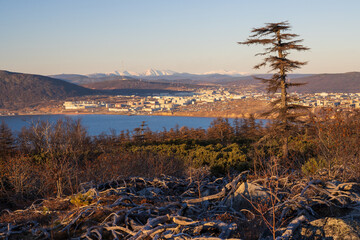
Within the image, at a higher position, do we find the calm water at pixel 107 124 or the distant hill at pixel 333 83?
the distant hill at pixel 333 83

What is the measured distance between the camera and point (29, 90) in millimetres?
121938

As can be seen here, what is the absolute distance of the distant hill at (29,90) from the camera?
358 feet

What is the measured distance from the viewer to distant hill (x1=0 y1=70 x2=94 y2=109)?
109 m

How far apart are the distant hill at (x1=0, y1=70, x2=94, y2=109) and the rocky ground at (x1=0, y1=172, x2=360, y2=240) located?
111297 millimetres

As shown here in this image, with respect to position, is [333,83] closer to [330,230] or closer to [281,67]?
[281,67]

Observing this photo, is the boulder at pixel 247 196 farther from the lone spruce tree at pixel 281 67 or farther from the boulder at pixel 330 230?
the lone spruce tree at pixel 281 67

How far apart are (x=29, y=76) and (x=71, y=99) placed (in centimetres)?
2849

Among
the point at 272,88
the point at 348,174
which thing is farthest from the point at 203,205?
the point at 272,88

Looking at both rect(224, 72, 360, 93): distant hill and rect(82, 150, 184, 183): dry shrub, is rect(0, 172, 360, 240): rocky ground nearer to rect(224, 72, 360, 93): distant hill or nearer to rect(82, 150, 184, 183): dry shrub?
rect(82, 150, 184, 183): dry shrub

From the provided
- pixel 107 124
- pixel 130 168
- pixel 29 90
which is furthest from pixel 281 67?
pixel 29 90

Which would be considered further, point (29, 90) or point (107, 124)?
point (29, 90)

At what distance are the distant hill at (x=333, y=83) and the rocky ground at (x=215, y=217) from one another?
5312 inches

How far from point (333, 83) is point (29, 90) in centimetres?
13220

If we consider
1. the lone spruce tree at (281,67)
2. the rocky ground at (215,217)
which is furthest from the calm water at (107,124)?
the rocky ground at (215,217)
